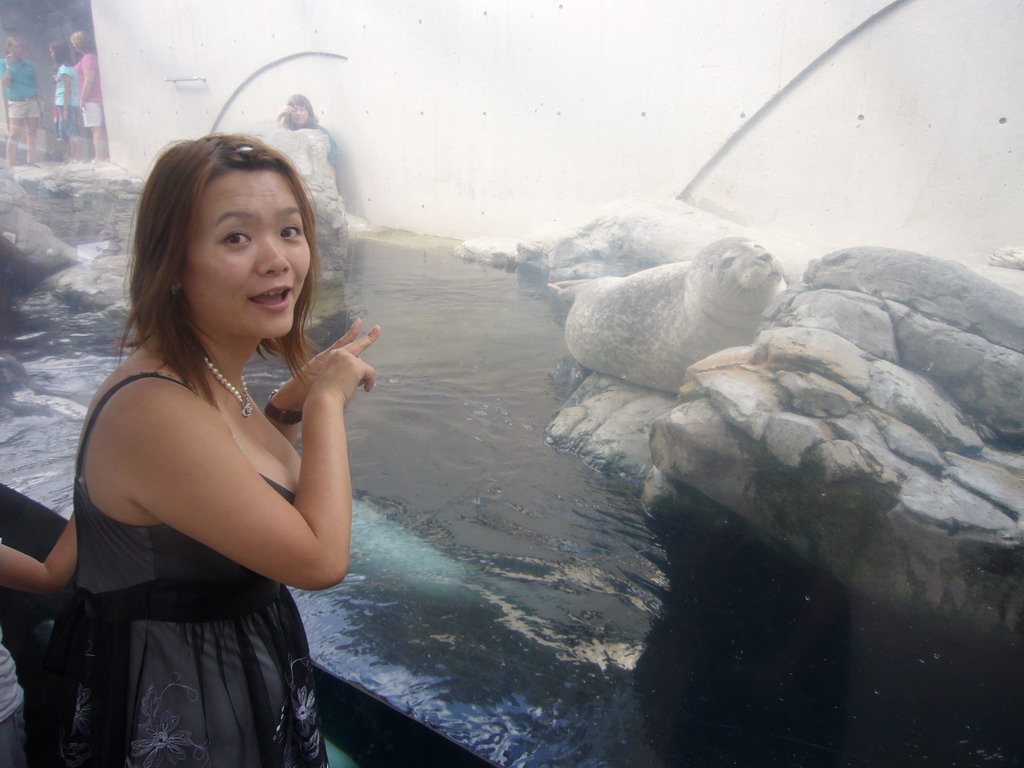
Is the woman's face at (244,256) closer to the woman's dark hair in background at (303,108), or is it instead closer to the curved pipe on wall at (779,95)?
the curved pipe on wall at (779,95)

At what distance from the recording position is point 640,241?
2994mm

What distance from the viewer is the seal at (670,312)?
8.66 ft

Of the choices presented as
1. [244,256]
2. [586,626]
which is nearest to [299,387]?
[244,256]

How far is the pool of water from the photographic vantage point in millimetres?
1372

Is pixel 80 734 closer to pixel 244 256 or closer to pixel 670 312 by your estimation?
pixel 244 256

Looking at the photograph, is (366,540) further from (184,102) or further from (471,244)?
(184,102)

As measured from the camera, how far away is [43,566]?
1137mm

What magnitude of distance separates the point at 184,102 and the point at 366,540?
273cm

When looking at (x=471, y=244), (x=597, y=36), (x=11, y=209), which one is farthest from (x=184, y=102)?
(x=597, y=36)

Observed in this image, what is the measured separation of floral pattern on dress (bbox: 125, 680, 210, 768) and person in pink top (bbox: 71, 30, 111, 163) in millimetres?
3312

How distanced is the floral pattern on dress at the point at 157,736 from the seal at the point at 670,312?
2401mm

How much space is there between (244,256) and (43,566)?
76cm

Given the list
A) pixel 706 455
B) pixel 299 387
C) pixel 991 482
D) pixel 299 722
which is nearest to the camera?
pixel 299 722

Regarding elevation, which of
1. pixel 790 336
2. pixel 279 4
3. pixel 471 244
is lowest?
pixel 790 336
